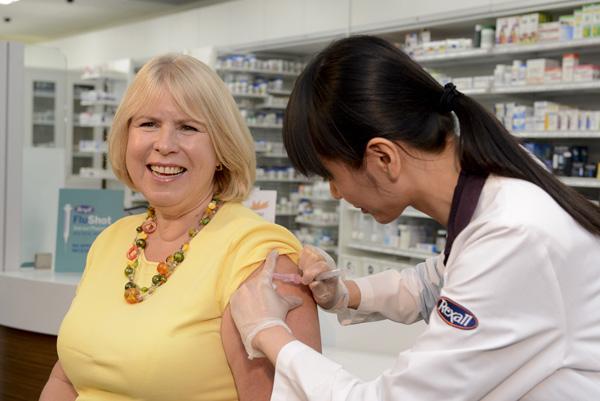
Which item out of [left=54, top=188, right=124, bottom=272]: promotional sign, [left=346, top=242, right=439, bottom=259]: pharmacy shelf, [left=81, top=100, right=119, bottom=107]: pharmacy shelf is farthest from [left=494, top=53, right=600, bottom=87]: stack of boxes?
[left=81, top=100, right=119, bottom=107]: pharmacy shelf

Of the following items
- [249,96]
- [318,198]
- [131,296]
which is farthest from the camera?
[249,96]

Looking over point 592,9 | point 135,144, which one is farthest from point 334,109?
point 592,9

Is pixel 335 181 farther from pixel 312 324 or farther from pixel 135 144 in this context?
pixel 135 144

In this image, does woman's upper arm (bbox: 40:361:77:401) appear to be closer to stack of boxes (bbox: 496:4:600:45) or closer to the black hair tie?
the black hair tie

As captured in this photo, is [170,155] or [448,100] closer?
[448,100]

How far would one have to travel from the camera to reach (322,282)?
185 cm

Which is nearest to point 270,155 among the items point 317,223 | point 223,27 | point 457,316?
point 317,223

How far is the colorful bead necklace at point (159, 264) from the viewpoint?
1896mm

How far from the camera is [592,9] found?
225 inches

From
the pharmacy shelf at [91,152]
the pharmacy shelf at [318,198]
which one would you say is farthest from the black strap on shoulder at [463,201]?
the pharmacy shelf at [91,152]

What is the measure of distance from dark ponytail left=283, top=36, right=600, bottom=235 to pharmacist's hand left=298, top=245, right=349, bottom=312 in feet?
1.17

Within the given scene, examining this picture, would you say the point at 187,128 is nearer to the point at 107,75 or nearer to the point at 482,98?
the point at 482,98

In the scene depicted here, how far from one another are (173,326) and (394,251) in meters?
5.64

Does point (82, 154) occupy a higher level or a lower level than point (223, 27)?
lower
